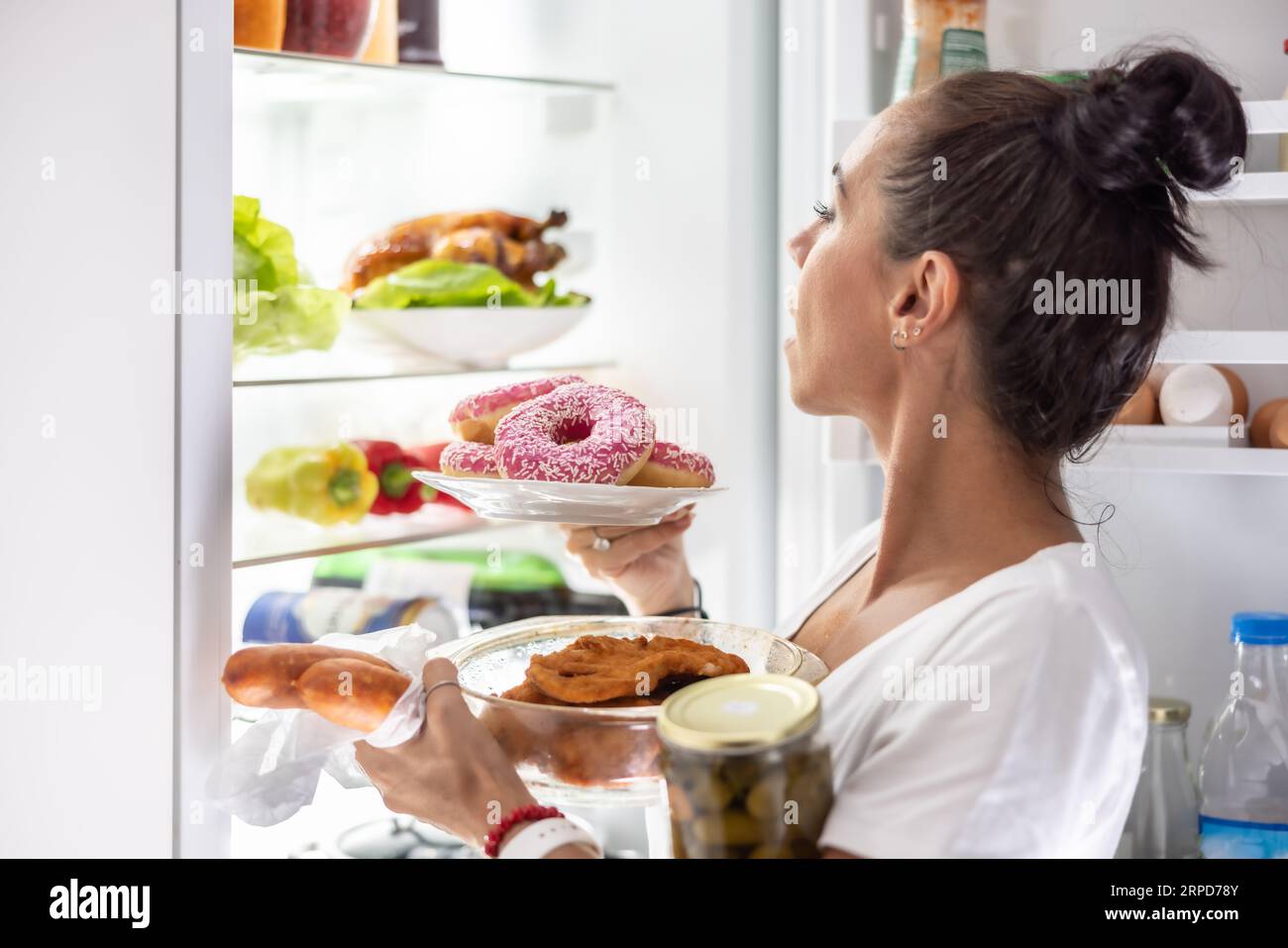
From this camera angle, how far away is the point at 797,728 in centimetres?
60

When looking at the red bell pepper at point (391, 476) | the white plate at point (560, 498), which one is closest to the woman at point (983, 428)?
the white plate at point (560, 498)

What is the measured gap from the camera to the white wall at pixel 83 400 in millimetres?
738

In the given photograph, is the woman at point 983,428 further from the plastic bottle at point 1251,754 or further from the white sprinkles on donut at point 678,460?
the plastic bottle at point 1251,754

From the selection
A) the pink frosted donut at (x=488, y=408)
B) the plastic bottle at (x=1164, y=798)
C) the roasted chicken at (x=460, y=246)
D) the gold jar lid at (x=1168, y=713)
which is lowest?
the plastic bottle at (x=1164, y=798)

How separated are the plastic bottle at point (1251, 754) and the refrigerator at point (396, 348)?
131 millimetres

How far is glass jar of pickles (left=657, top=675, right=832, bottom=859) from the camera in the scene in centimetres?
59

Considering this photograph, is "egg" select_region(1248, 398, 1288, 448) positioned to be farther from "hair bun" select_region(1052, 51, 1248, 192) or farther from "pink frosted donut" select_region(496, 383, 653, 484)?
"pink frosted donut" select_region(496, 383, 653, 484)

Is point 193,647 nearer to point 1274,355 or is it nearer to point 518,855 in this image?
point 518,855

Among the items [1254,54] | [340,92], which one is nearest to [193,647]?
[340,92]

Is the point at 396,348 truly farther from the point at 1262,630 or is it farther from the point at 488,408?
the point at 1262,630

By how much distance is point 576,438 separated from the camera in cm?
87

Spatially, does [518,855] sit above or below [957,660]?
below
